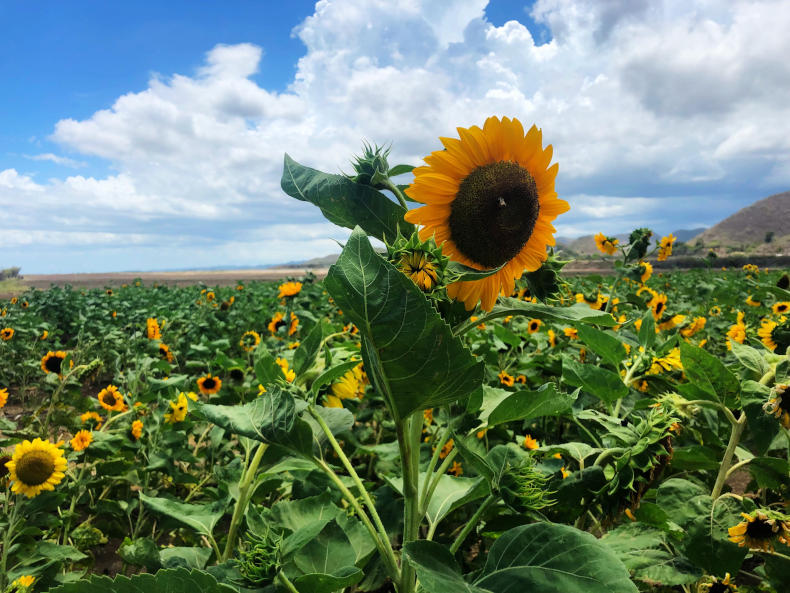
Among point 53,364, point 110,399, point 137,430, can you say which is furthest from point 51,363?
point 137,430

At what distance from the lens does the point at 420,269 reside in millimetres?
770

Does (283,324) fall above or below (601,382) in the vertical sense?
below

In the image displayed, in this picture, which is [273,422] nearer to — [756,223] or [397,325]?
[397,325]

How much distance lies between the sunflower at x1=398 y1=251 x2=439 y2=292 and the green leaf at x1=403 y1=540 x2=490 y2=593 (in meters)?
0.46

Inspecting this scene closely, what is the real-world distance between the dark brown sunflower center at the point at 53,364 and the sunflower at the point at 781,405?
4.02m

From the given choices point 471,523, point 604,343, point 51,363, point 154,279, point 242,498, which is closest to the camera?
point 471,523

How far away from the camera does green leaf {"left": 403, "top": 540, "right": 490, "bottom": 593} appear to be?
77cm

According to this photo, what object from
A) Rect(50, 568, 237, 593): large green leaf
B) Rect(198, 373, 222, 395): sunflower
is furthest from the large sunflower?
Rect(198, 373, 222, 395): sunflower

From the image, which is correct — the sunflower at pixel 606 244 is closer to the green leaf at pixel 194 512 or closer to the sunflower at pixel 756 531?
the sunflower at pixel 756 531

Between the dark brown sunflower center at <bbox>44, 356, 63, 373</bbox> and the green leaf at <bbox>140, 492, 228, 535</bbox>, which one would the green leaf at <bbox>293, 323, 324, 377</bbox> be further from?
the dark brown sunflower center at <bbox>44, 356, 63, 373</bbox>

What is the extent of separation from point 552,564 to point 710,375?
0.75 m

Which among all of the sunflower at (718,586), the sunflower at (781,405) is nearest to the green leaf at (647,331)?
the sunflower at (781,405)

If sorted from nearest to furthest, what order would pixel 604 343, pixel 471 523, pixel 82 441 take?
pixel 471 523 → pixel 604 343 → pixel 82 441

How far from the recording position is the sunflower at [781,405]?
3.59 ft
